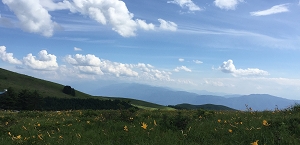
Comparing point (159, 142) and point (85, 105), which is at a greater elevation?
point (159, 142)

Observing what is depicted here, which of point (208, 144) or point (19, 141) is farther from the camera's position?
point (19, 141)

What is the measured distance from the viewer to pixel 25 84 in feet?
555

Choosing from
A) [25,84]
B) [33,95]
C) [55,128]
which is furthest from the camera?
[25,84]

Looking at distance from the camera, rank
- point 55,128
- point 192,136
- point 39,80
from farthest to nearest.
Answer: point 39,80 < point 55,128 < point 192,136

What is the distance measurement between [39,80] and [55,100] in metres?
71.0

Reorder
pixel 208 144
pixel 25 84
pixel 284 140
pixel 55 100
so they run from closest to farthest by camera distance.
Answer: pixel 284 140 → pixel 208 144 → pixel 55 100 → pixel 25 84

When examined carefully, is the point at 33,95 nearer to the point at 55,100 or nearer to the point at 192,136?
the point at 55,100

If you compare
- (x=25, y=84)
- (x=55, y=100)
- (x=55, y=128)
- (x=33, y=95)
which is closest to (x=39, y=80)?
(x=25, y=84)

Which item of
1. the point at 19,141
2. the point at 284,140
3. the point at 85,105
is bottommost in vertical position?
the point at 85,105

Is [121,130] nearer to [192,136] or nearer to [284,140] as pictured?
[192,136]

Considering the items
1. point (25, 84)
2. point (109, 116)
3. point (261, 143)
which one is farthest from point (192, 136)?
point (25, 84)

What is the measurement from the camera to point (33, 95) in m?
96.5

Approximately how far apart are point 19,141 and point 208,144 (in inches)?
212

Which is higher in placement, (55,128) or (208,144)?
(208,144)
